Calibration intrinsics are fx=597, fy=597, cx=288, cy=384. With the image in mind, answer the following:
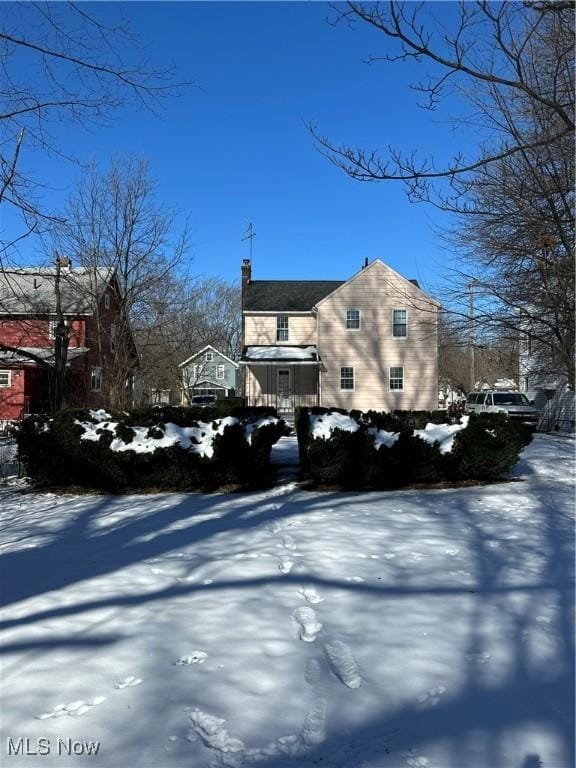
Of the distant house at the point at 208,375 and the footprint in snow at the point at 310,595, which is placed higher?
the distant house at the point at 208,375

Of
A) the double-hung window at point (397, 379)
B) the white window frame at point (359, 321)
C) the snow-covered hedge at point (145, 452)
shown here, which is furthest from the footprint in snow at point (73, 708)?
the double-hung window at point (397, 379)

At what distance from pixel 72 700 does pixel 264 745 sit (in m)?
1.03

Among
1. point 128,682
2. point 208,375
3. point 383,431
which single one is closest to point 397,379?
point 383,431

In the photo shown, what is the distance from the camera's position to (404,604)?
4.32 metres

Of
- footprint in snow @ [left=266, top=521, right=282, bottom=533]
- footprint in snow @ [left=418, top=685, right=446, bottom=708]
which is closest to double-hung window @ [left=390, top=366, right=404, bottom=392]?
footprint in snow @ [left=266, top=521, right=282, bottom=533]

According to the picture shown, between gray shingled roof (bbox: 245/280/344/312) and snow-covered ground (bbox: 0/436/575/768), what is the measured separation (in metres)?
24.9

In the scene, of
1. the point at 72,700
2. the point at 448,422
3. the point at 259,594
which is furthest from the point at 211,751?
the point at 448,422

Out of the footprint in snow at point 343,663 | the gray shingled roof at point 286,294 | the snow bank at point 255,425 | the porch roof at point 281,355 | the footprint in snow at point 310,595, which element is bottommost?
the footprint in snow at point 343,663

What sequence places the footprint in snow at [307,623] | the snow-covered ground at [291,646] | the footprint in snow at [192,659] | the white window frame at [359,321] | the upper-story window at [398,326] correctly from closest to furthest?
the snow-covered ground at [291,646]
the footprint in snow at [192,659]
the footprint in snow at [307,623]
the white window frame at [359,321]
the upper-story window at [398,326]

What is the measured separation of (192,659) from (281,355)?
2572 centimetres

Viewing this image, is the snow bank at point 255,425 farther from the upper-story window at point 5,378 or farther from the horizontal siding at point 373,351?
the upper-story window at point 5,378

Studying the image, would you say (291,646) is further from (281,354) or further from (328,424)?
(281,354)

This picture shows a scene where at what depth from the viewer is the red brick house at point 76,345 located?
20672 mm

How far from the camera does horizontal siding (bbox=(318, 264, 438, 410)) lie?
29.2m
